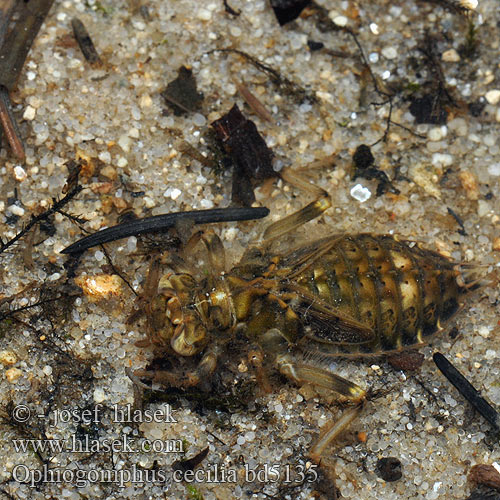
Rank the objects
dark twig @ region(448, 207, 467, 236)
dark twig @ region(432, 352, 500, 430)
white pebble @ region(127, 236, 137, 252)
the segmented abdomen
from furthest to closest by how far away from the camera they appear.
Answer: dark twig @ region(448, 207, 467, 236) < white pebble @ region(127, 236, 137, 252) < dark twig @ region(432, 352, 500, 430) < the segmented abdomen

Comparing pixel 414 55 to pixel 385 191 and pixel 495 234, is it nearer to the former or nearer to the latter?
pixel 385 191

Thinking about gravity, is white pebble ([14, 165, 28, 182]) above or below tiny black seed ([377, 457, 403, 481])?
above

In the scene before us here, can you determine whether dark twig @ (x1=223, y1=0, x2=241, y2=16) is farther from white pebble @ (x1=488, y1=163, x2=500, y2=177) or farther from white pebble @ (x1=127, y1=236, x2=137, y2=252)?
white pebble @ (x1=488, y1=163, x2=500, y2=177)

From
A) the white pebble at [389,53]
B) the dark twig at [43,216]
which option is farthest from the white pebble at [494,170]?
the dark twig at [43,216]

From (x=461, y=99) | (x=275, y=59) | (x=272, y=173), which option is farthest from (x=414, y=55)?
(x=272, y=173)

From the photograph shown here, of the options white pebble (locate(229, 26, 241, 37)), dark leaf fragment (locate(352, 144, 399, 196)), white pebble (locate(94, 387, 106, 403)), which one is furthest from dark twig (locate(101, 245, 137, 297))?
white pebble (locate(229, 26, 241, 37))

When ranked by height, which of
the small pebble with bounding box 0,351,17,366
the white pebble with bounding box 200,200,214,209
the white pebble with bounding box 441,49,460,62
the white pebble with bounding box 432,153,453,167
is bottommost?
the small pebble with bounding box 0,351,17,366

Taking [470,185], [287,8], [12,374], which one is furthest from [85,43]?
[470,185]

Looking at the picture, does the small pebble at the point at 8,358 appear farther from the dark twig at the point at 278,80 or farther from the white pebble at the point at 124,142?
the dark twig at the point at 278,80
